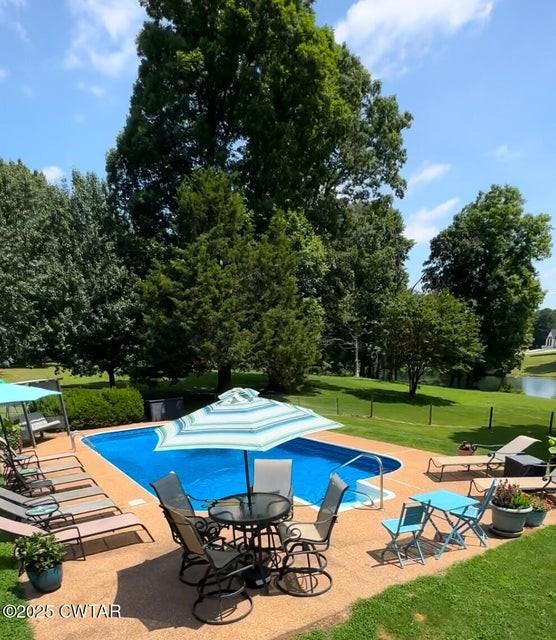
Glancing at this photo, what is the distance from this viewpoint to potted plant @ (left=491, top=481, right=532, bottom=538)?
760cm

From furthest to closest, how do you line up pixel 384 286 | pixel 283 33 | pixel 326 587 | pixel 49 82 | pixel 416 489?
pixel 384 286 → pixel 283 33 → pixel 49 82 → pixel 416 489 → pixel 326 587

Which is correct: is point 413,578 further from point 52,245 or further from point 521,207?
point 521,207

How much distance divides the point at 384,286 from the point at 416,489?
30.0 meters

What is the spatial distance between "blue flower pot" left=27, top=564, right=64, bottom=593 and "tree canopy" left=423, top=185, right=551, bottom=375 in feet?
133

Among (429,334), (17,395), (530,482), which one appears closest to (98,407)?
(17,395)

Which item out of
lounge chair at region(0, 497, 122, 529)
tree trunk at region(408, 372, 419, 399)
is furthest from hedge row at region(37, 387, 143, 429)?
tree trunk at region(408, 372, 419, 399)

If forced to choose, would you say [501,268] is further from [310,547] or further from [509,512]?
[310,547]

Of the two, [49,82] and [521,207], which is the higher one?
[521,207]

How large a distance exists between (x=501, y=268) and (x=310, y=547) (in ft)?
137

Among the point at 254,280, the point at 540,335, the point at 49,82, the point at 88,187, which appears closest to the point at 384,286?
the point at 254,280

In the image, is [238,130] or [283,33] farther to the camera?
[238,130]

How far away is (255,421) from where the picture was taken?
6125 mm

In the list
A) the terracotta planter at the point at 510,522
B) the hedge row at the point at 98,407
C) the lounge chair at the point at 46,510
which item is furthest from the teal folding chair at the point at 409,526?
the hedge row at the point at 98,407

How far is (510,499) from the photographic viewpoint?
7.77 meters
